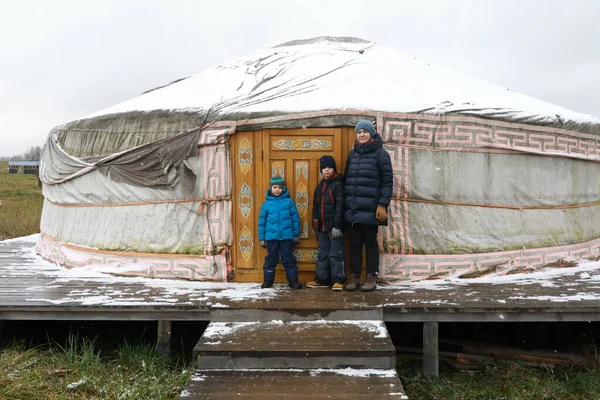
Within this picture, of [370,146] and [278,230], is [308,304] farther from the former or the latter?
[370,146]

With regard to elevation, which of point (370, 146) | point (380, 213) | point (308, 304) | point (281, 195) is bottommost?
point (308, 304)

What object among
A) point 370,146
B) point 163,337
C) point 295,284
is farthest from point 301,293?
point 370,146

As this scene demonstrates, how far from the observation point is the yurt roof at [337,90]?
459cm

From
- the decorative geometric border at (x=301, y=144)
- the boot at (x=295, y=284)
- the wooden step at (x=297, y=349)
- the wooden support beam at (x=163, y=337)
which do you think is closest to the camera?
the wooden step at (x=297, y=349)

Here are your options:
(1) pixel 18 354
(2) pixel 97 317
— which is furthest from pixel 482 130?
(1) pixel 18 354

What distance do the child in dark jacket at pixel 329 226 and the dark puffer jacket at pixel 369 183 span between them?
0.12 metres

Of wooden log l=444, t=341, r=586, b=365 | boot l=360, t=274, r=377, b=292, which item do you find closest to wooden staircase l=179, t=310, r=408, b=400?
boot l=360, t=274, r=377, b=292

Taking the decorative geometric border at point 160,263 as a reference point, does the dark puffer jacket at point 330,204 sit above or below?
above

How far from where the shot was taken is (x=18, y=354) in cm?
380

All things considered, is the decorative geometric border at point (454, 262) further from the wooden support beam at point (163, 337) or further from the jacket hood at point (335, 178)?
the wooden support beam at point (163, 337)

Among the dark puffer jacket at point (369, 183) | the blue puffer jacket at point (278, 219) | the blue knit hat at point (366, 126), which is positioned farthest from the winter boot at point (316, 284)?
the blue knit hat at point (366, 126)

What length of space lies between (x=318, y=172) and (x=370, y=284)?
0.97 m

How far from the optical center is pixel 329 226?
4266 millimetres

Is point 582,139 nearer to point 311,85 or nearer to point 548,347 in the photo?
point 548,347
